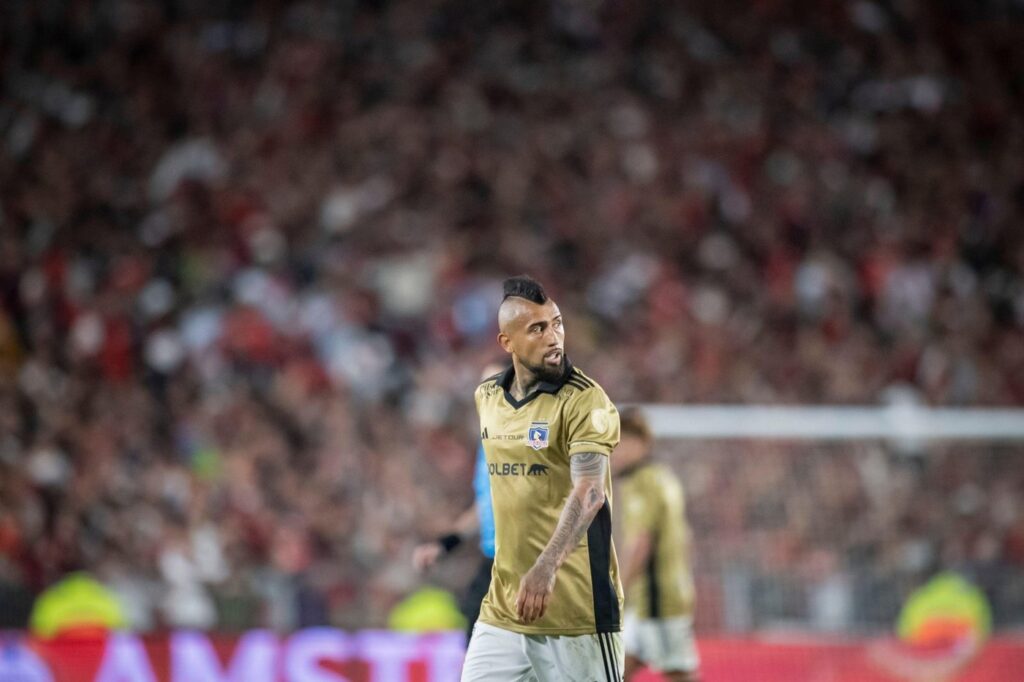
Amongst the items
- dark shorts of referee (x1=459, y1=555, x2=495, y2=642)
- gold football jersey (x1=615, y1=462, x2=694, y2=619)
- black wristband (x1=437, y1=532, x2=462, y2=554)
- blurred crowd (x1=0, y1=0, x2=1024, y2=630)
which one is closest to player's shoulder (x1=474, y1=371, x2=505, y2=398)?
dark shorts of referee (x1=459, y1=555, x2=495, y2=642)

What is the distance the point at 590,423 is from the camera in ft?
17.1

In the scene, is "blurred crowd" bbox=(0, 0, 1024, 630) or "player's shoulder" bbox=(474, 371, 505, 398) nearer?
"player's shoulder" bbox=(474, 371, 505, 398)

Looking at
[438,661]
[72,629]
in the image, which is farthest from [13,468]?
[438,661]

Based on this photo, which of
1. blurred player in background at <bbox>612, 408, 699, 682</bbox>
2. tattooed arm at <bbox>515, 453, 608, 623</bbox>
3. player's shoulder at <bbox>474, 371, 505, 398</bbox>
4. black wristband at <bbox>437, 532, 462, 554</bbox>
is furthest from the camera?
blurred player in background at <bbox>612, 408, 699, 682</bbox>

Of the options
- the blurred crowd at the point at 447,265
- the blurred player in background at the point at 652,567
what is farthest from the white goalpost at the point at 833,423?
the blurred player in background at the point at 652,567

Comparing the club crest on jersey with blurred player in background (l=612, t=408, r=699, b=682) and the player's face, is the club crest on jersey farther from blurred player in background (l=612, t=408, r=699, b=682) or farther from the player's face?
blurred player in background (l=612, t=408, r=699, b=682)

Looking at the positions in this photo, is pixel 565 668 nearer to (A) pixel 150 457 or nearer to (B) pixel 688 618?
(B) pixel 688 618

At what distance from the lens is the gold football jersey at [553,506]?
5.32 meters

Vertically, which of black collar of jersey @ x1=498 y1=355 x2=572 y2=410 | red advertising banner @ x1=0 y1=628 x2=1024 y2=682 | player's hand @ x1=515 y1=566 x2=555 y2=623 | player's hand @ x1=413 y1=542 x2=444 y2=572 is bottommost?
red advertising banner @ x1=0 y1=628 x2=1024 y2=682

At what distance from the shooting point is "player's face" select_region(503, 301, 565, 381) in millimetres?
5301

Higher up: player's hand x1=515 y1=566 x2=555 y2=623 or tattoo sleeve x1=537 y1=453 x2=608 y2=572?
tattoo sleeve x1=537 y1=453 x2=608 y2=572

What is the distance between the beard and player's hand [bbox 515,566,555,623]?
689 mm

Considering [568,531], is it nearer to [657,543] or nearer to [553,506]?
[553,506]

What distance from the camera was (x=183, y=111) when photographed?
17000 mm
